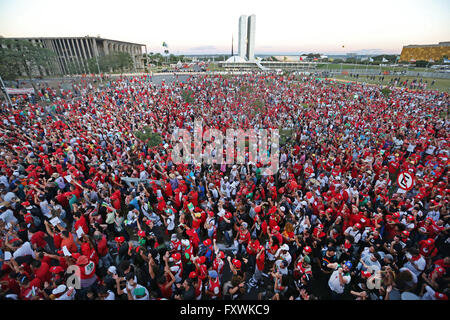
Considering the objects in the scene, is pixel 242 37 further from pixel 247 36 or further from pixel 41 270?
pixel 41 270

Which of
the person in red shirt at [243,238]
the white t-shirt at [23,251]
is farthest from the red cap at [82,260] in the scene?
the person in red shirt at [243,238]

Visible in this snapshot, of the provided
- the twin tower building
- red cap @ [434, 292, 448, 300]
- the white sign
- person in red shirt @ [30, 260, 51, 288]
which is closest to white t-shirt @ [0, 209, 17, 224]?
person in red shirt @ [30, 260, 51, 288]

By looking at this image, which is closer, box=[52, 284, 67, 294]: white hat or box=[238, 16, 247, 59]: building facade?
box=[52, 284, 67, 294]: white hat

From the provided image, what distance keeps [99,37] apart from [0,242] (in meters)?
85.0

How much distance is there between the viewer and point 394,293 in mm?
3734

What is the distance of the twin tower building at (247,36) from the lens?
327 ft

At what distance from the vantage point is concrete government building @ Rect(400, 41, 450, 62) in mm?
60963

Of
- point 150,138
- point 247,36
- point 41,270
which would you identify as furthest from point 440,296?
point 247,36

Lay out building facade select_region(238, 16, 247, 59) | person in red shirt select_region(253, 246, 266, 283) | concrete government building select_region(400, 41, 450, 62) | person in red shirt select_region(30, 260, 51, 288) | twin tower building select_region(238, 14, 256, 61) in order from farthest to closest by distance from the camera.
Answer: twin tower building select_region(238, 14, 256, 61)
building facade select_region(238, 16, 247, 59)
concrete government building select_region(400, 41, 450, 62)
person in red shirt select_region(253, 246, 266, 283)
person in red shirt select_region(30, 260, 51, 288)

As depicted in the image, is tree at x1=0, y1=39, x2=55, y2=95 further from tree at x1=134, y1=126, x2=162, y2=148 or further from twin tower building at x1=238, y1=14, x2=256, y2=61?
twin tower building at x1=238, y1=14, x2=256, y2=61

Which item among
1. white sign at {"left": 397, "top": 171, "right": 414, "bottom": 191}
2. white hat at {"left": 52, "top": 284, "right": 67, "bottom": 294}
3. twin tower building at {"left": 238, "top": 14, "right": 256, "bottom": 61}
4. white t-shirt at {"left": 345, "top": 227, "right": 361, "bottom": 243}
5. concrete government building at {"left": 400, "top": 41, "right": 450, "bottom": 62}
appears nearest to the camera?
white hat at {"left": 52, "top": 284, "right": 67, "bottom": 294}

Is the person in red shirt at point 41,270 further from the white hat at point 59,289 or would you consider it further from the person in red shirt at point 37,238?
the person in red shirt at point 37,238

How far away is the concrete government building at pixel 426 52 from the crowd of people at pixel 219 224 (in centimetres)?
7629

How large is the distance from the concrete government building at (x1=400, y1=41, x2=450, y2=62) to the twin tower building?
2352 inches
